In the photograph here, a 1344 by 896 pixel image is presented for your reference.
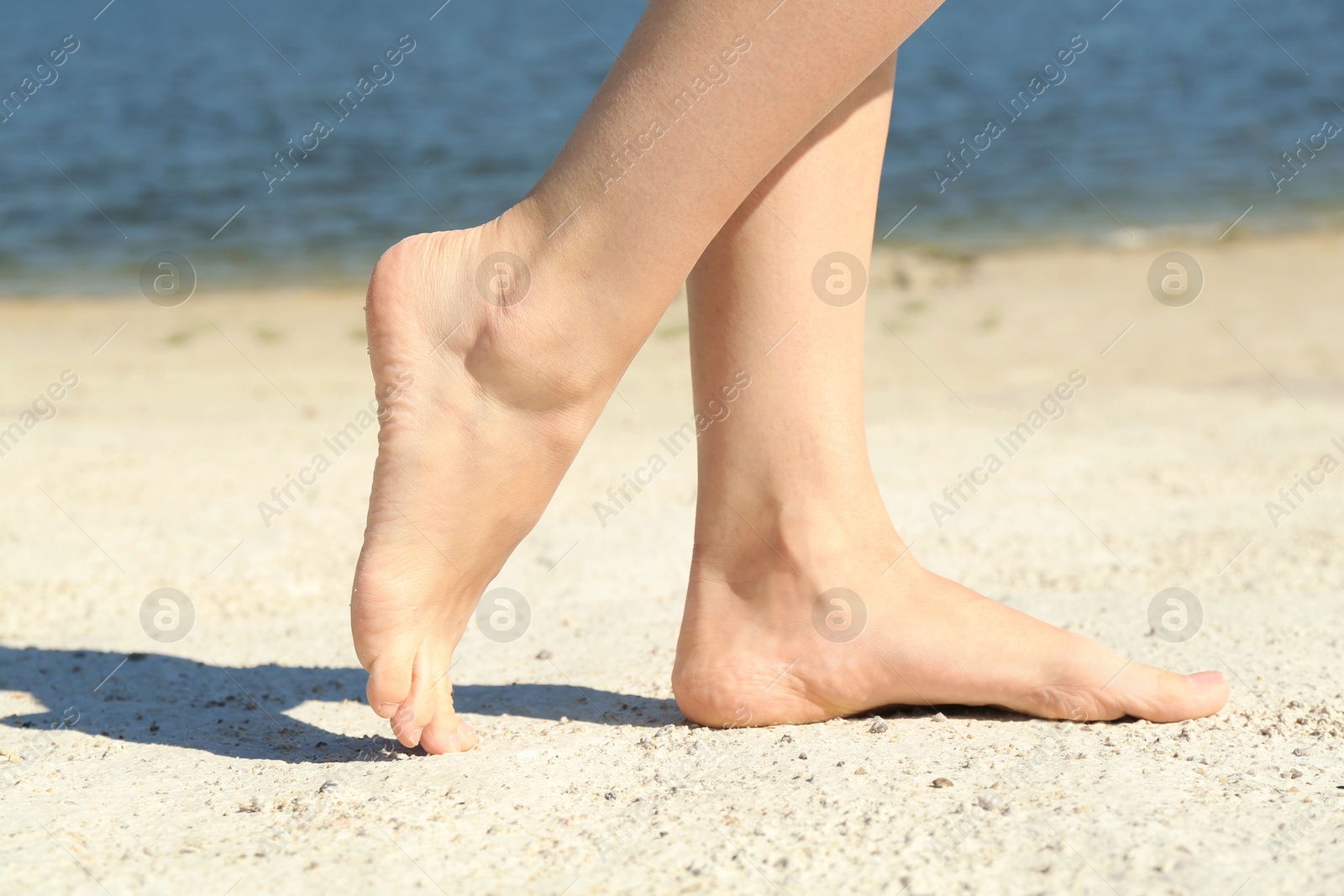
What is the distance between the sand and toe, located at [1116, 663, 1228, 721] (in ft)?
0.11

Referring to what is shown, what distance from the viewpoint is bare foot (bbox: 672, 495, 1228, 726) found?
4.54ft

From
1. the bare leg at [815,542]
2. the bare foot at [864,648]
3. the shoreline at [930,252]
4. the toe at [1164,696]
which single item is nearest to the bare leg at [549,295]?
the bare leg at [815,542]

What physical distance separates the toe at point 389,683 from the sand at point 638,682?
2.6 inches

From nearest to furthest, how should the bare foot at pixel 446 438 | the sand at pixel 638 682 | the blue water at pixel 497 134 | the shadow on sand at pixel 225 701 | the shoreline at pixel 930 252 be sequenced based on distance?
the sand at pixel 638 682 → the bare foot at pixel 446 438 → the shadow on sand at pixel 225 701 → the shoreline at pixel 930 252 → the blue water at pixel 497 134

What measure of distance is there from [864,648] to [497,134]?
353 inches

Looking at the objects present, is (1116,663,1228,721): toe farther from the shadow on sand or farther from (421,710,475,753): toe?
(421,710,475,753): toe

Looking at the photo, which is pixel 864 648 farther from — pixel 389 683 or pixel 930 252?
pixel 930 252

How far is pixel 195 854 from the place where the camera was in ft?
3.38

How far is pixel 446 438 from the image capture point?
126 cm

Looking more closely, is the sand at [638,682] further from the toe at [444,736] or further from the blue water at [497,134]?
the blue water at [497,134]

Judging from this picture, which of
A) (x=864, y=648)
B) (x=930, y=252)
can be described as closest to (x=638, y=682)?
(x=864, y=648)

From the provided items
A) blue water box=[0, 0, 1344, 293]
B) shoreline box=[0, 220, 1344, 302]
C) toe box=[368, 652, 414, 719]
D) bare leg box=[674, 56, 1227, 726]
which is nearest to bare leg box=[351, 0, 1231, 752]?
toe box=[368, 652, 414, 719]

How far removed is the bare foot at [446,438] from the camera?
1229 millimetres

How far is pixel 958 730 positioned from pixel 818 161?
67 cm
